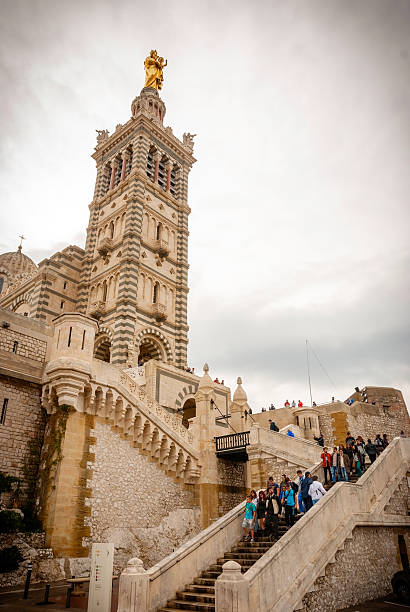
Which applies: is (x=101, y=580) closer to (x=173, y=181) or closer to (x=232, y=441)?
(x=232, y=441)

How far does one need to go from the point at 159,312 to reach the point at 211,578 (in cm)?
2000

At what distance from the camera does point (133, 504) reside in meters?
16.5

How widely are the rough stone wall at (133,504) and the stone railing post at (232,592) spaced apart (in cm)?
839

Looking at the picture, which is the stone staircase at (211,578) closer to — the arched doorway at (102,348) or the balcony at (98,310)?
the arched doorway at (102,348)

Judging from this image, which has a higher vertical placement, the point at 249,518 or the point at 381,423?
the point at 381,423

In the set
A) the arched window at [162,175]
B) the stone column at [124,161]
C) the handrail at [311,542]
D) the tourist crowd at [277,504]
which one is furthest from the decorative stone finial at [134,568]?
the stone column at [124,161]

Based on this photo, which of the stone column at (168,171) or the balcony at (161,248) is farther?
the stone column at (168,171)

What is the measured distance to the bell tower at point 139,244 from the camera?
93.7 ft

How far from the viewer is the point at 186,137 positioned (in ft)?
136

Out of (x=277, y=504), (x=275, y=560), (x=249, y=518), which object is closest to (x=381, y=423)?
(x=249, y=518)

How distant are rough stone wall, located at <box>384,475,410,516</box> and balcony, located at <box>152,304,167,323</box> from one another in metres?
18.4

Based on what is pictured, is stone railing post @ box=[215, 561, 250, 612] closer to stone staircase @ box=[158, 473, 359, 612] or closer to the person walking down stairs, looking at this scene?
stone staircase @ box=[158, 473, 359, 612]

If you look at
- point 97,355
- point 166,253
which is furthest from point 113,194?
point 97,355

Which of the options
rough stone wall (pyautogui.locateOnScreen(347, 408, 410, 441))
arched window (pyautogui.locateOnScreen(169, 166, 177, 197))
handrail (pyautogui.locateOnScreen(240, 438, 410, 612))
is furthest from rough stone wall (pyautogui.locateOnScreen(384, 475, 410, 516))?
arched window (pyautogui.locateOnScreen(169, 166, 177, 197))
